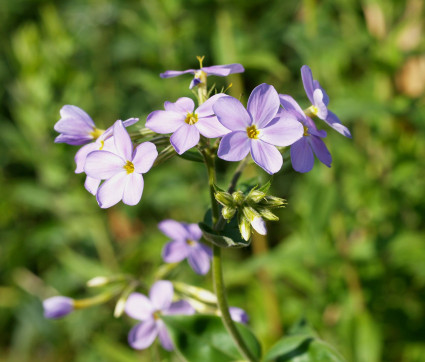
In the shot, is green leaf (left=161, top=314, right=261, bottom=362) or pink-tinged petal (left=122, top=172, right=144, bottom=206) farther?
green leaf (left=161, top=314, right=261, bottom=362)

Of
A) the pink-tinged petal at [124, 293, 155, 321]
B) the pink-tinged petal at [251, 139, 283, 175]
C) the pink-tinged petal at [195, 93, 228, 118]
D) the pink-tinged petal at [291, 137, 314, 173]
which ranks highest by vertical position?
the pink-tinged petal at [195, 93, 228, 118]

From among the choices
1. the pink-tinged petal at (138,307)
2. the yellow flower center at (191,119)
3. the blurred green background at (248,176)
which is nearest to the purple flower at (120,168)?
the yellow flower center at (191,119)

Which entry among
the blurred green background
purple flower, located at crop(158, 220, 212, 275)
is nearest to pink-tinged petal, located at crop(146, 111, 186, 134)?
purple flower, located at crop(158, 220, 212, 275)

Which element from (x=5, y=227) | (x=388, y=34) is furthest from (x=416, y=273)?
(x=5, y=227)

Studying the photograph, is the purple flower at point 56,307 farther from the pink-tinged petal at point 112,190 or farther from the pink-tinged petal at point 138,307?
the pink-tinged petal at point 112,190

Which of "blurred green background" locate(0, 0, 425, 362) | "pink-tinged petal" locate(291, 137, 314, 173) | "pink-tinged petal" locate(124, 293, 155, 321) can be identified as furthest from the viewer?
"blurred green background" locate(0, 0, 425, 362)

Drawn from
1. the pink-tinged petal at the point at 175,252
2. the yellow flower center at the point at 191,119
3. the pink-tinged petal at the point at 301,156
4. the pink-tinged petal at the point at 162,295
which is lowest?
the pink-tinged petal at the point at 162,295

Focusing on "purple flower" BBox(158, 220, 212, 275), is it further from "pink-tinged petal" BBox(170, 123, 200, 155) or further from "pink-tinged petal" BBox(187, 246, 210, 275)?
"pink-tinged petal" BBox(170, 123, 200, 155)
